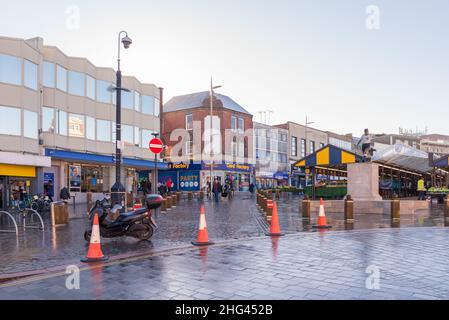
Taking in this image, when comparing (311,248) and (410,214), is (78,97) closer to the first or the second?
(410,214)

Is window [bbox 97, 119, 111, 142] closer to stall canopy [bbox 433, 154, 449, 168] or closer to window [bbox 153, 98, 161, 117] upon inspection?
window [bbox 153, 98, 161, 117]

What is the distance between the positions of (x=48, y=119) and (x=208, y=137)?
26175 mm

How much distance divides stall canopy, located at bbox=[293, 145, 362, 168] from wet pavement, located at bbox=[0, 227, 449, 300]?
10341 mm

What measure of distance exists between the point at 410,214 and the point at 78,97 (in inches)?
929

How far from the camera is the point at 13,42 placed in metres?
24.3

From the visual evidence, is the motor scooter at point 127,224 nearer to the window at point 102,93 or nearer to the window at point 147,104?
the window at point 102,93

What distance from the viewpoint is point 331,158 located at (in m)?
20.0

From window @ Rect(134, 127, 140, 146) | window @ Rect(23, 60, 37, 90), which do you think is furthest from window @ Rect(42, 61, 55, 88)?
window @ Rect(134, 127, 140, 146)

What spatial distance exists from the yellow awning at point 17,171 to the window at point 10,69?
504 cm

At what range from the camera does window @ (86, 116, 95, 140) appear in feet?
102
